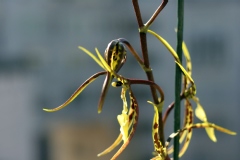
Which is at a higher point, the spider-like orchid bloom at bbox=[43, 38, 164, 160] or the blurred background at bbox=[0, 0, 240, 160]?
the spider-like orchid bloom at bbox=[43, 38, 164, 160]

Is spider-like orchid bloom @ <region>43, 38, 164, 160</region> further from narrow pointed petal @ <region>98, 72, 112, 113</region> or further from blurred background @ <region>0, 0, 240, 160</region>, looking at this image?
blurred background @ <region>0, 0, 240, 160</region>

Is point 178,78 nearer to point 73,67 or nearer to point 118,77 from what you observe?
point 118,77

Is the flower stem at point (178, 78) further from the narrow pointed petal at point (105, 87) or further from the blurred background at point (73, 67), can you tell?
the blurred background at point (73, 67)

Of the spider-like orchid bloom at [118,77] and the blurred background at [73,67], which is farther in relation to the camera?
the blurred background at [73,67]

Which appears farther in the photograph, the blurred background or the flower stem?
the blurred background

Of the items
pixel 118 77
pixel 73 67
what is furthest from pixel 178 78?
pixel 73 67

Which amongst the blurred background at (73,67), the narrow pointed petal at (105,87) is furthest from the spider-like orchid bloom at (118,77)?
the blurred background at (73,67)

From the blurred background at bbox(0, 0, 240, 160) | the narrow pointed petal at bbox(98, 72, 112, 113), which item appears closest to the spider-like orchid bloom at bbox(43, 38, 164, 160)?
the narrow pointed petal at bbox(98, 72, 112, 113)

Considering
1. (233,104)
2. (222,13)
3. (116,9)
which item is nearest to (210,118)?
(233,104)
